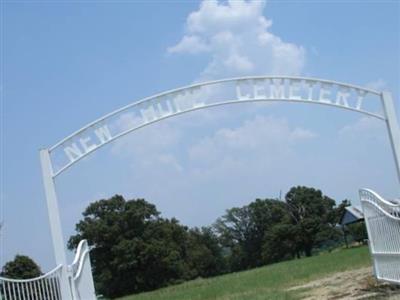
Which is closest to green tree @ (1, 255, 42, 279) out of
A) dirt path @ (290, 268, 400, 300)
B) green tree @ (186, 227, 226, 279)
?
green tree @ (186, 227, 226, 279)

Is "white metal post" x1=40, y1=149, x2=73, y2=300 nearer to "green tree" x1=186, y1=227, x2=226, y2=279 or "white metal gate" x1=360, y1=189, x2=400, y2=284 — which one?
"white metal gate" x1=360, y1=189, x2=400, y2=284

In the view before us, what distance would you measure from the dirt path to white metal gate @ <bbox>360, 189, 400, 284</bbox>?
26 cm

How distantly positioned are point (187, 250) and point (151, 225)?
8542mm

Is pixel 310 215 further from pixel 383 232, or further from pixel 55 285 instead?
pixel 55 285

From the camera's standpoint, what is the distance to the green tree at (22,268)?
3850 centimetres

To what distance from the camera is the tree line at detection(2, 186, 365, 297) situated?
53.3 metres

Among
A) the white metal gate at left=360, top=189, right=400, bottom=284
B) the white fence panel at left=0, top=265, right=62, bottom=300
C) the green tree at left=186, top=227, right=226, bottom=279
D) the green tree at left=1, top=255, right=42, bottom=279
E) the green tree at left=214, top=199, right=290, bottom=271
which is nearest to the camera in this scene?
the white fence panel at left=0, top=265, right=62, bottom=300

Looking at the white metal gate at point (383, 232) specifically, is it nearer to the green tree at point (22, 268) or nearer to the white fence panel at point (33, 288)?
the white fence panel at point (33, 288)

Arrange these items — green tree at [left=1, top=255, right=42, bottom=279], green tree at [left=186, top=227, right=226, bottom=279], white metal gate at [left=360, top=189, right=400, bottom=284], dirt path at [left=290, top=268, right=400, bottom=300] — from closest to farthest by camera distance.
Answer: white metal gate at [left=360, top=189, right=400, bottom=284], dirt path at [left=290, top=268, right=400, bottom=300], green tree at [left=1, top=255, right=42, bottom=279], green tree at [left=186, top=227, right=226, bottom=279]

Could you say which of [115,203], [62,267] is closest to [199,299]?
[62,267]

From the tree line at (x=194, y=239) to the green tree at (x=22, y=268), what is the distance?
556 millimetres

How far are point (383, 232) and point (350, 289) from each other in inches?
75.3

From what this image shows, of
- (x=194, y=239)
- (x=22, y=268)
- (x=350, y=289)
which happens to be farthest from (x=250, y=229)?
(x=350, y=289)

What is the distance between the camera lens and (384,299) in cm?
966
